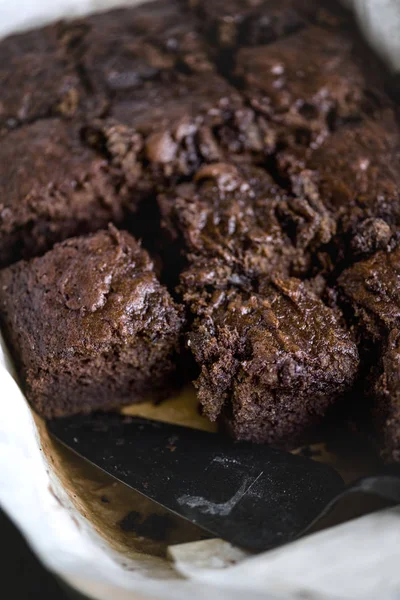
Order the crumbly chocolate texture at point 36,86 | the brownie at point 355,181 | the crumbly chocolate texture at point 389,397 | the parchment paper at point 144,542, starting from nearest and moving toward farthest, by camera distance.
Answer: the parchment paper at point 144,542 → the crumbly chocolate texture at point 389,397 → the brownie at point 355,181 → the crumbly chocolate texture at point 36,86

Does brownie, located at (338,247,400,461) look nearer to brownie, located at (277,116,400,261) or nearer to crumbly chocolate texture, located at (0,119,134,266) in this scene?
brownie, located at (277,116,400,261)

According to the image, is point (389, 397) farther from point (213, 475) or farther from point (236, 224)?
point (236, 224)

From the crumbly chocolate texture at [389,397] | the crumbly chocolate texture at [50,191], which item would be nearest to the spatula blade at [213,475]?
the crumbly chocolate texture at [389,397]

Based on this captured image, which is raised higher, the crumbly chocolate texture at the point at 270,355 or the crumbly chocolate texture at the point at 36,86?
the crumbly chocolate texture at the point at 36,86

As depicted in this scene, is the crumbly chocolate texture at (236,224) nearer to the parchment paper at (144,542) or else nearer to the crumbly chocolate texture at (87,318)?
the crumbly chocolate texture at (87,318)

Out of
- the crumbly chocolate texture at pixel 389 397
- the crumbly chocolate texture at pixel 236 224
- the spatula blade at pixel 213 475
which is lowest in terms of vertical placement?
the spatula blade at pixel 213 475

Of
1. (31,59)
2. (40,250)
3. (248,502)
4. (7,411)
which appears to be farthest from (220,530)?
(31,59)
